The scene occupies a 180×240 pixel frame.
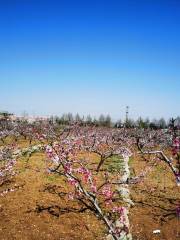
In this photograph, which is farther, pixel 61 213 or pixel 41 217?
pixel 61 213

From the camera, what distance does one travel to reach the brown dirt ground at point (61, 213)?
12773mm

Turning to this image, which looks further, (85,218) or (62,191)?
(62,191)

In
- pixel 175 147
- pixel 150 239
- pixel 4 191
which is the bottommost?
pixel 150 239

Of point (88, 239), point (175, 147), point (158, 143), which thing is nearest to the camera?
point (175, 147)

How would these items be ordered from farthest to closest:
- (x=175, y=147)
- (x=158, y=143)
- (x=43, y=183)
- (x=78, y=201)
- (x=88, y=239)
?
(x=158, y=143) → (x=43, y=183) → (x=78, y=201) → (x=88, y=239) → (x=175, y=147)

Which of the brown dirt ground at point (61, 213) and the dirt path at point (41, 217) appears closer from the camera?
the dirt path at point (41, 217)

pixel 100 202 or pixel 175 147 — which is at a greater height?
pixel 175 147

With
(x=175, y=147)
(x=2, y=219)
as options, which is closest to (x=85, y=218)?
(x=2, y=219)

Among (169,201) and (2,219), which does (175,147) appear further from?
(169,201)

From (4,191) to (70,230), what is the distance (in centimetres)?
568

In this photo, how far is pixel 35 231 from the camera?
12695mm

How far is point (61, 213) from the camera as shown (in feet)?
48.5

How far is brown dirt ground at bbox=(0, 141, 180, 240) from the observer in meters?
12.8

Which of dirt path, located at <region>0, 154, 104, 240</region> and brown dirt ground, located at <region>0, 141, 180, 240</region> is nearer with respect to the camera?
dirt path, located at <region>0, 154, 104, 240</region>
